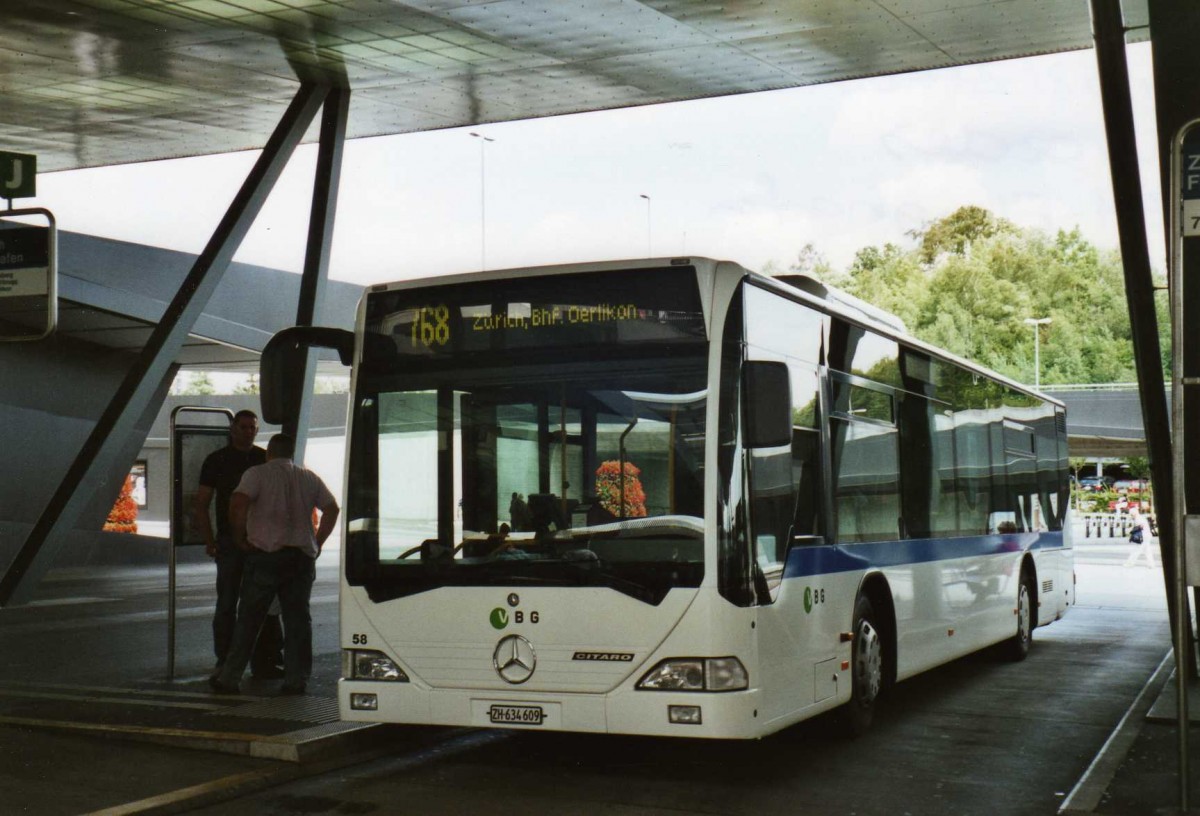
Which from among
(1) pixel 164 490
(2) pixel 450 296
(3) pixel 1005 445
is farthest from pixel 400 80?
(1) pixel 164 490

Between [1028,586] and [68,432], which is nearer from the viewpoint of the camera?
[1028,586]

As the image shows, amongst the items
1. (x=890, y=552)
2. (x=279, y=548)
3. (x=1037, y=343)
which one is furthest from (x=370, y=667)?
(x=1037, y=343)

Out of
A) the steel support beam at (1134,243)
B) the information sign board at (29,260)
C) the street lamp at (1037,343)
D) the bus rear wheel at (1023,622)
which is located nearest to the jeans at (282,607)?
the information sign board at (29,260)

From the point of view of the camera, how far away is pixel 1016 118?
102 metres

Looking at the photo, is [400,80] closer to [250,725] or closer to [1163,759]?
[250,725]

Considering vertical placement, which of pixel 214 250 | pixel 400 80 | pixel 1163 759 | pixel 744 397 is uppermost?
pixel 400 80

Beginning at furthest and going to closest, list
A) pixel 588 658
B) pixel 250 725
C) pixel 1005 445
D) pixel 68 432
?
pixel 68 432 < pixel 1005 445 < pixel 250 725 < pixel 588 658

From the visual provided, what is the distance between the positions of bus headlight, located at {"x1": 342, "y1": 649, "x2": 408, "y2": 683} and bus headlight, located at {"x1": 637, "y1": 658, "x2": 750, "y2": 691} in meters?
1.42

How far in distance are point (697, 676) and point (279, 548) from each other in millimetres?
3937

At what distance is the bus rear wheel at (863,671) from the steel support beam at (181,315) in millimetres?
10360

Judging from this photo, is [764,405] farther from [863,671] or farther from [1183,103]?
[1183,103]

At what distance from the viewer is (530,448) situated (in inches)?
314

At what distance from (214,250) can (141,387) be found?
1858 millimetres

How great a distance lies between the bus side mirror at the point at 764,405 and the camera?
7777 mm
